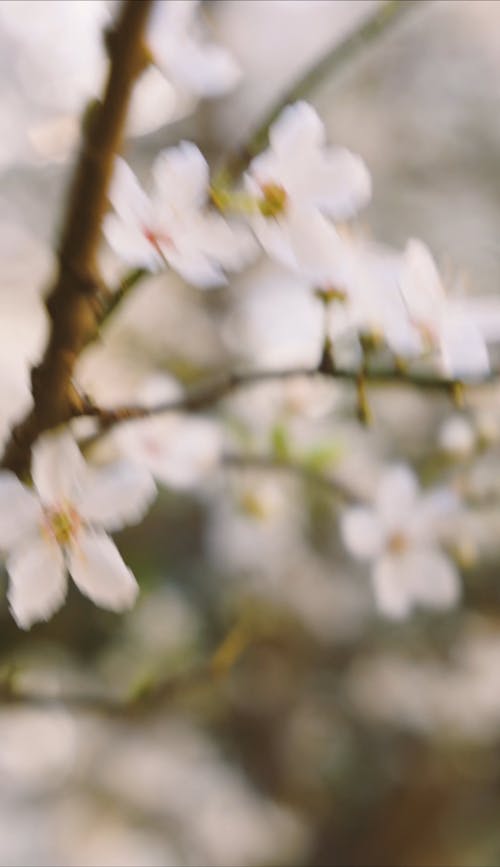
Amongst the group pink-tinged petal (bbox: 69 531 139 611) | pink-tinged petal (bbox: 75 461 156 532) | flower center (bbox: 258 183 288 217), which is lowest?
pink-tinged petal (bbox: 69 531 139 611)

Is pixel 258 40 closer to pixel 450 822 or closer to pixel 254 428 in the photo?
pixel 254 428

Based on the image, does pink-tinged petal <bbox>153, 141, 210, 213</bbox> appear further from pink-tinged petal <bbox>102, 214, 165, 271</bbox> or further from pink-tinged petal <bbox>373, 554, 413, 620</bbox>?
pink-tinged petal <bbox>373, 554, 413, 620</bbox>

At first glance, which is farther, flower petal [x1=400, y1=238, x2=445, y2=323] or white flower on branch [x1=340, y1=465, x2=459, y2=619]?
white flower on branch [x1=340, y1=465, x2=459, y2=619]

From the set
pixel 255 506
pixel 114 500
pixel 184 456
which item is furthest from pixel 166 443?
pixel 114 500

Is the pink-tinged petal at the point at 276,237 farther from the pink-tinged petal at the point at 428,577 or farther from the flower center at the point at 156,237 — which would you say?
the pink-tinged petal at the point at 428,577

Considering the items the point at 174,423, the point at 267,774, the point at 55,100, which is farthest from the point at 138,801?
the point at 55,100

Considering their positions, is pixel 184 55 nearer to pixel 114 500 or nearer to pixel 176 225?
pixel 176 225

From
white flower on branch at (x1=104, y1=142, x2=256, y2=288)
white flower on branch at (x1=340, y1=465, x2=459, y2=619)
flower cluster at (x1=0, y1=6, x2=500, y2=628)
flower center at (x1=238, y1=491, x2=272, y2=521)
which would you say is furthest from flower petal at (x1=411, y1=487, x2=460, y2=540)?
white flower on branch at (x1=104, y1=142, x2=256, y2=288)

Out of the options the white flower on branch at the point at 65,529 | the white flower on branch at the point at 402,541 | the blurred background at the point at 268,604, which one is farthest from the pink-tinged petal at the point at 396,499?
the white flower on branch at the point at 65,529
